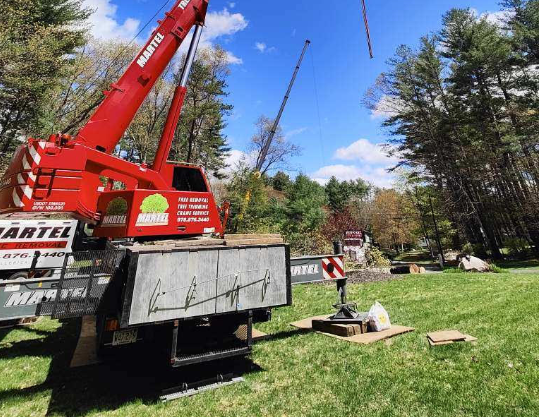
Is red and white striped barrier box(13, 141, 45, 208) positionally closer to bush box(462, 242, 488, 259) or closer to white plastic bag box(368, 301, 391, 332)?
white plastic bag box(368, 301, 391, 332)

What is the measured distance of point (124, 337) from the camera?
13.6ft

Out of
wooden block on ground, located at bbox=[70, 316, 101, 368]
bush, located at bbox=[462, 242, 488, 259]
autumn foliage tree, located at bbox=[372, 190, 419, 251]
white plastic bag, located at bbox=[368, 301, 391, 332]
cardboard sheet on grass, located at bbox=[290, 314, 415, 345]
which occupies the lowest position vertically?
wooden block on ground, located at bbox=[70, 316, 101, 368]

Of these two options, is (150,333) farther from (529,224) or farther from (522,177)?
(522,177)

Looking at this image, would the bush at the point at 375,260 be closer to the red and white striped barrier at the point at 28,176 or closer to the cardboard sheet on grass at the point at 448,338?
the cardboard sheet on grass at the point at 448,338

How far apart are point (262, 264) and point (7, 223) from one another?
528 centimetres

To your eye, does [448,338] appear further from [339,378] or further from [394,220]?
[394,220]

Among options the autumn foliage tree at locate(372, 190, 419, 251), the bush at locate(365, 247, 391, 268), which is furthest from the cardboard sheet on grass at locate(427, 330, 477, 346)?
the autumn foliage tree at locate(372, 190, 419, 251)

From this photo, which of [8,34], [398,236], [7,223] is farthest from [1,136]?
[398,236]

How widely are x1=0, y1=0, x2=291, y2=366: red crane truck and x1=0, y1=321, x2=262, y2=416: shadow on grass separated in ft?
2.32

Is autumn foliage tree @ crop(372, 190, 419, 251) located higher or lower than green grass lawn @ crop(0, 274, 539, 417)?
higher

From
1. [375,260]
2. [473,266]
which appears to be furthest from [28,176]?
[473,266]

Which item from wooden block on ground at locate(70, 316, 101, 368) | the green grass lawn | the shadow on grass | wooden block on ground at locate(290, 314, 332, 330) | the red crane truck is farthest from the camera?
wooden block on ground at locate(290, 314, 332, 330)

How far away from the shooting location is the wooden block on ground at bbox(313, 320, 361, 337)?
5.74 m

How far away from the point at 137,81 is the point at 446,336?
27.0 feet
